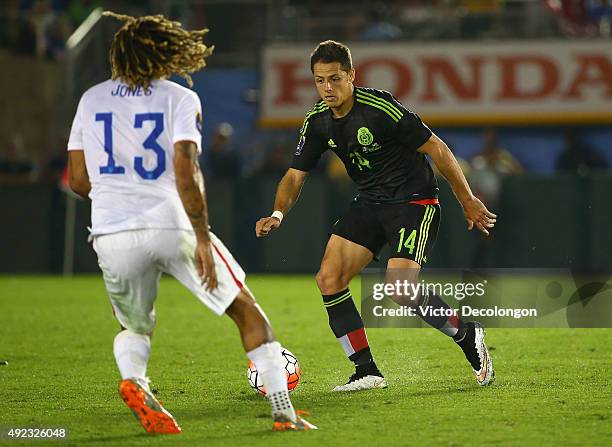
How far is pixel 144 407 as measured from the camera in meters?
6.46

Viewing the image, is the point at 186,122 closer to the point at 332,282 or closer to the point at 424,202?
the point at 332,282

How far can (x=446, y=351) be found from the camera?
33.6ft

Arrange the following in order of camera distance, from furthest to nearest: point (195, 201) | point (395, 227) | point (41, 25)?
point (41, 25), point (395, 227), point (195, 201)

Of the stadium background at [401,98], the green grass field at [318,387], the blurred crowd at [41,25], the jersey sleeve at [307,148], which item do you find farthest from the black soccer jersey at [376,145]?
the blurred crowd at [41,25]

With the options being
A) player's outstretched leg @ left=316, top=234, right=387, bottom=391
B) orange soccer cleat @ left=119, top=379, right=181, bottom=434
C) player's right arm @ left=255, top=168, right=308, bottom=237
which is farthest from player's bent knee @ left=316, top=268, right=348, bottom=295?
orange soccer cleat @ left=119, top=379, right=181, bottom=434

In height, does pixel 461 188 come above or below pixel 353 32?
below

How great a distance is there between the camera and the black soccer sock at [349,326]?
27.5 ft

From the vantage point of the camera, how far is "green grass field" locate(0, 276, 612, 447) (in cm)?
651

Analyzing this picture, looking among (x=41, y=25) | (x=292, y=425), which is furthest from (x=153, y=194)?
(x=41, y=25)

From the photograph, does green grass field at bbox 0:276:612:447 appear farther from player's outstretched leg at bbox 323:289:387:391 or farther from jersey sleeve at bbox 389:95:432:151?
jersey sleeve at bbox 389:95:432:151

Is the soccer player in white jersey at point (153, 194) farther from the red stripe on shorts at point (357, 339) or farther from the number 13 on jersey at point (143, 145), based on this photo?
the red stripe on shorts at point (357, 339)

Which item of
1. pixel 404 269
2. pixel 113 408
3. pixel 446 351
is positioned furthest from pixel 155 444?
pixel 446 351

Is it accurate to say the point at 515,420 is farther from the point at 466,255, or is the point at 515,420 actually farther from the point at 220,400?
the point at 466,255

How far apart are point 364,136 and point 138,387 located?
8.53 ft
